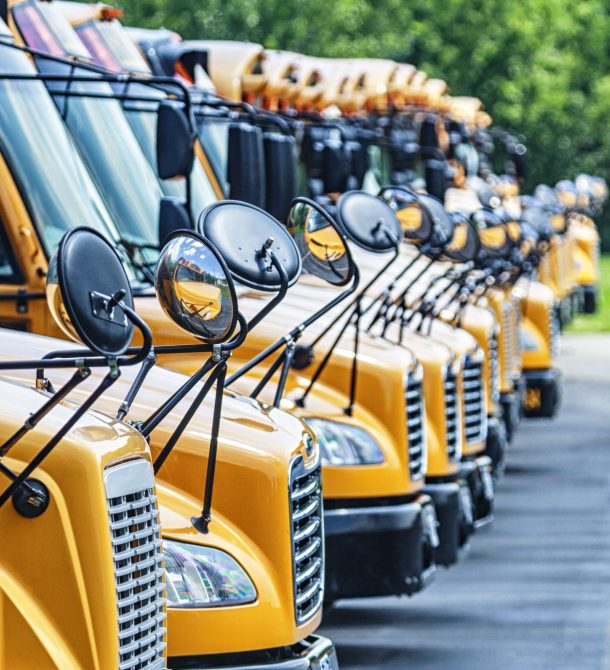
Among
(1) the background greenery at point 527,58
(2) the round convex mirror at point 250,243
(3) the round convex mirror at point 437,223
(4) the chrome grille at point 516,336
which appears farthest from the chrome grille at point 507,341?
(1) the background greenery at point 527,58

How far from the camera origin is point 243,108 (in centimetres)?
890

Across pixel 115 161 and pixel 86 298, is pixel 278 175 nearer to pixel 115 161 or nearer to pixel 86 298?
pixel 115 161

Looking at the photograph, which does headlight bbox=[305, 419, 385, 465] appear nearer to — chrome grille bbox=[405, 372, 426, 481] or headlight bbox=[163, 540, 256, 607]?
chrome grille bbox=[405, 372, 426, 481]

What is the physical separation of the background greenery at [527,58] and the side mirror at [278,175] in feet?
83.1

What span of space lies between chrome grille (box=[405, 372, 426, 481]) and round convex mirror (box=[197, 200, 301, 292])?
2.46m

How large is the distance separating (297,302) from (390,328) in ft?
2.87

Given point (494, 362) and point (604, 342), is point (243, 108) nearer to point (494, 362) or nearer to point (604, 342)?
point (494, 362)

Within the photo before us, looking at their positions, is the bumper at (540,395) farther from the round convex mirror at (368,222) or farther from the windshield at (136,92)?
the round convex mirror at (368,222)

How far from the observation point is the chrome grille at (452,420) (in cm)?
849

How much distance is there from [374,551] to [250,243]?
93.4 inches

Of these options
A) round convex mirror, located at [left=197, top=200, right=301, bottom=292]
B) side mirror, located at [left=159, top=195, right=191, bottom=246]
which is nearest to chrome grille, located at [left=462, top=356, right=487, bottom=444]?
side mirror, located at [left=159, top=195, right=191, bottom=246]

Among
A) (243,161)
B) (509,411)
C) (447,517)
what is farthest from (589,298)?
Result: (243,161)

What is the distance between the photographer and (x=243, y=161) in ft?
26.2

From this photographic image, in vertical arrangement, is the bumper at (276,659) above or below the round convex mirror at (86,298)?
below
